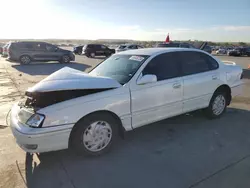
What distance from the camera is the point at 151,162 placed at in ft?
11.6

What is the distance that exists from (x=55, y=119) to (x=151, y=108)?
1631 millimetres

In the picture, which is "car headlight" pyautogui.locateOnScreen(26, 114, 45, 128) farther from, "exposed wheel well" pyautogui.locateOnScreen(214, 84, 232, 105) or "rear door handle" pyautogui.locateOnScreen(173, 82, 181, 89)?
"exposed wheel well" pyautogui.locateOnScreen(214, 84, 232, 105)

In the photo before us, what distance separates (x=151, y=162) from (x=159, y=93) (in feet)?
3.97

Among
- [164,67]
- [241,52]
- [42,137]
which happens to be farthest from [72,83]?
[241,52]

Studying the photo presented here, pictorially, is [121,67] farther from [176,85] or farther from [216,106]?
[216,106]

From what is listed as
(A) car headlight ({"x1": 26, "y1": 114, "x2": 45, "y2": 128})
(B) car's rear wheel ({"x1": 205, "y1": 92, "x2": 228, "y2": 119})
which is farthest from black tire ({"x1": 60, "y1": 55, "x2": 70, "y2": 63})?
(A) car headlight ({"x1": 26, "y1": 114, "x2": 45, "y2": 128})

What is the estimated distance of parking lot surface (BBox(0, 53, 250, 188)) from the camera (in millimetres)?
3078

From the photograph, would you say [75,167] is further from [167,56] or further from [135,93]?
[167,56]

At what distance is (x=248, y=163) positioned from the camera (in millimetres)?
3445

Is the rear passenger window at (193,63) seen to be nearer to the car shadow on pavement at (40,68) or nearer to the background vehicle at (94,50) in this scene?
the car shadow on pavement at (40,68)

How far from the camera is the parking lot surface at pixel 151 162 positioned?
10.1 ft

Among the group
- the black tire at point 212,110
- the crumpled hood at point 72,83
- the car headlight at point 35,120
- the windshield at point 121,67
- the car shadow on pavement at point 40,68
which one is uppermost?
the windshield at point 121,67

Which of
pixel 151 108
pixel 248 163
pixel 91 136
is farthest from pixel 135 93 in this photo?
pixel 248 163

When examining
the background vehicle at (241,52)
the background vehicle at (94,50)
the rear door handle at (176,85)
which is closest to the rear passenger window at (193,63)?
the rear door handle at (176,85)
